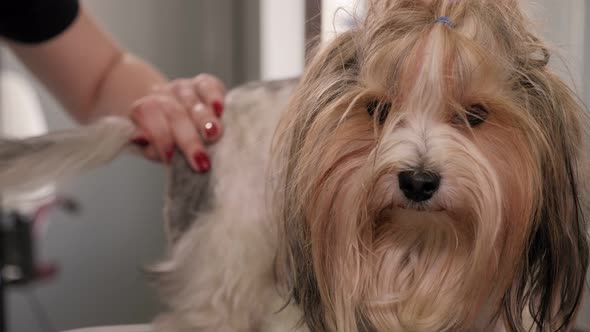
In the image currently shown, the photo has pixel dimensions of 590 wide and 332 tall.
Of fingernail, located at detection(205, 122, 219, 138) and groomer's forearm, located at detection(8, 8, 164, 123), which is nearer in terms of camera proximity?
fingernail, located at detection(205, 122, 219, 138)

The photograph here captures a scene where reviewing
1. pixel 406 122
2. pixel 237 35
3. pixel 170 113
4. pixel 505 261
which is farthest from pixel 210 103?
pixel 237 35

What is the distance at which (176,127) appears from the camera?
Answer: 3.34 ft

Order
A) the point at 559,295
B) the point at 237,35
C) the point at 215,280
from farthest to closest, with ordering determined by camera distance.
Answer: the point at 237,35 → the point at 215,280 → the point at 559,295

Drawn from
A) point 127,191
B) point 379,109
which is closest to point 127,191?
point 127,191

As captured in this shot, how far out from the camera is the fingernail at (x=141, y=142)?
1013 mm

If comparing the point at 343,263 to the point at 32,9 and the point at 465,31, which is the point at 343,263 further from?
the point at 32,9

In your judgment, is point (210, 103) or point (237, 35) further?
point (237, 35)

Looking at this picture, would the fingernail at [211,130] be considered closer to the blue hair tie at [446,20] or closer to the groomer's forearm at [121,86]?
the groomer's forearm at [121,86]

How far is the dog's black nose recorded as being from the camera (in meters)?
0.73

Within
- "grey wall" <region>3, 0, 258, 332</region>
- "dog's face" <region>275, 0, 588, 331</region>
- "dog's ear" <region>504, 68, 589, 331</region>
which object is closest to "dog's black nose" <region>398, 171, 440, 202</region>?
"dog's face" <region>275, 0, 588, 331</region>

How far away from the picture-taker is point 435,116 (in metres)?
0.79

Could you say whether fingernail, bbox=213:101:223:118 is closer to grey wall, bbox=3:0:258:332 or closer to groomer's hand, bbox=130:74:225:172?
groomer's hand, bbox=130:74:225:172

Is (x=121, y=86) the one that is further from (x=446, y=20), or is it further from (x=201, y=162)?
(x=446, y=20)

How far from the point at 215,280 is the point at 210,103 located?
0.86 ft
